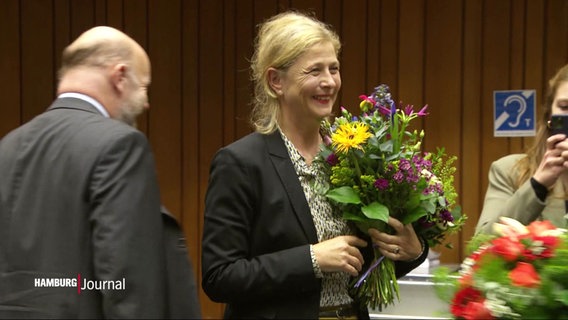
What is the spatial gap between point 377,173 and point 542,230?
0.70 m

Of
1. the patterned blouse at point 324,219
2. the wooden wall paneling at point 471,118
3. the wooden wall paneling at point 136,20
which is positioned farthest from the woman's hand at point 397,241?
the wooden wall paneling at point 136,20

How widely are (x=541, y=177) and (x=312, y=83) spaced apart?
0.74 meters

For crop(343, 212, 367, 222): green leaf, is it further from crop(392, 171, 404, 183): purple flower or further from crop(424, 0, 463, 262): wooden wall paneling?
crop(424, 0, 463, 262): wooden wall paneling

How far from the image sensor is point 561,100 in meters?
2.34

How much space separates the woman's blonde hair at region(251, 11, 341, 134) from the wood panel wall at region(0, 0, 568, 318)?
2290 mm

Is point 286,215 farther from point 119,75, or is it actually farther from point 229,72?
point 229,72

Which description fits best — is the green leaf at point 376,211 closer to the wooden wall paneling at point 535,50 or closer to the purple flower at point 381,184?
the purple flower at point 381,184

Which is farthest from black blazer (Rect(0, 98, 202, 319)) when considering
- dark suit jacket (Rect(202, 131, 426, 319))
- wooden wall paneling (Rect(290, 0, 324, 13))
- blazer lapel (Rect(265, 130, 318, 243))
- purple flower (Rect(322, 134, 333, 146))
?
wooden wall paneling (Rect(290, 0, 324, 13))

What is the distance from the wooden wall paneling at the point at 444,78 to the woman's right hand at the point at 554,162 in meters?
2.16

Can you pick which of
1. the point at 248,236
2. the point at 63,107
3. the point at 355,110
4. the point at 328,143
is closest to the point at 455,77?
the point at 355,110

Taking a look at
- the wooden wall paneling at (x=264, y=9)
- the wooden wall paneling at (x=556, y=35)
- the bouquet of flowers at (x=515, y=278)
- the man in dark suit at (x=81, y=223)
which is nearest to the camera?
the bouquet of flowers at (x=515, y=278)

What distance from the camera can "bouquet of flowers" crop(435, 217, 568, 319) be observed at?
1340 mm

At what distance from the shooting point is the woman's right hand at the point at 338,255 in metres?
2.05

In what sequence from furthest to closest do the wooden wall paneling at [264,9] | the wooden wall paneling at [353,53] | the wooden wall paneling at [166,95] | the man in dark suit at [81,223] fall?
the wooden wall paneling at [166,95] → the wooden wall paneling at [264,9] → the wooden wall paneling at [353,53] → the man in dark suit at [81,223]
